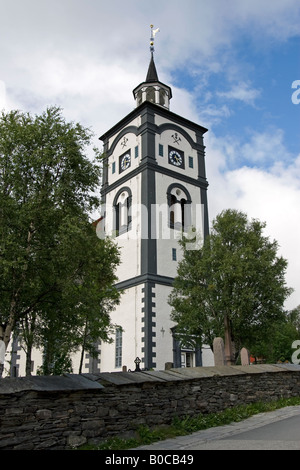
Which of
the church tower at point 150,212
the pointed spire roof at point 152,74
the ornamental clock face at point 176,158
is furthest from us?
the pointed spire roof at point 152,74

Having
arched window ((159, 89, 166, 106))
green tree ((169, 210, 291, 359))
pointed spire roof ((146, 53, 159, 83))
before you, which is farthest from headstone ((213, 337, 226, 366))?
pointed spire roof ((146, 53, 159, 83))

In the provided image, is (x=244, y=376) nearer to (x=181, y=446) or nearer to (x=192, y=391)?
(x=192, y=391)

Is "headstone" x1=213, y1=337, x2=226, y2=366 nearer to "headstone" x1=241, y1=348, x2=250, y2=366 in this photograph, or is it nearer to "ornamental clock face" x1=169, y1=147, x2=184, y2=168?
"headstone" x1=241, y1=348, x2=250, y2=366

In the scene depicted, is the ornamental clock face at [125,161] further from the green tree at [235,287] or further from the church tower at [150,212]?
the green tree at [235,287]

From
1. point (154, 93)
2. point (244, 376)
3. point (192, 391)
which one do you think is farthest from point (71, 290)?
point (154, 93)

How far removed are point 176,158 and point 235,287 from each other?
15635mm

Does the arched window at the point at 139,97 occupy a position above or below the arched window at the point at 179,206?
above

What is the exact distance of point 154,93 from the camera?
3697 centimetres

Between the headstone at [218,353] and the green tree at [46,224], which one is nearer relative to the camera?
the green tree at [46,224]

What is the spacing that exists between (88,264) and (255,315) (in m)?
11.2

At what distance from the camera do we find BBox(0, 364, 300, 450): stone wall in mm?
6797

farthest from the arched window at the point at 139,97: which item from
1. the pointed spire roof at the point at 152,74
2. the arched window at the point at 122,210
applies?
the arched window at the point at 122,210

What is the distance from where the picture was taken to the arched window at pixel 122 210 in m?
31.6

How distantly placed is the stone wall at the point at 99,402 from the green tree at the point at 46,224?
2.93 m
